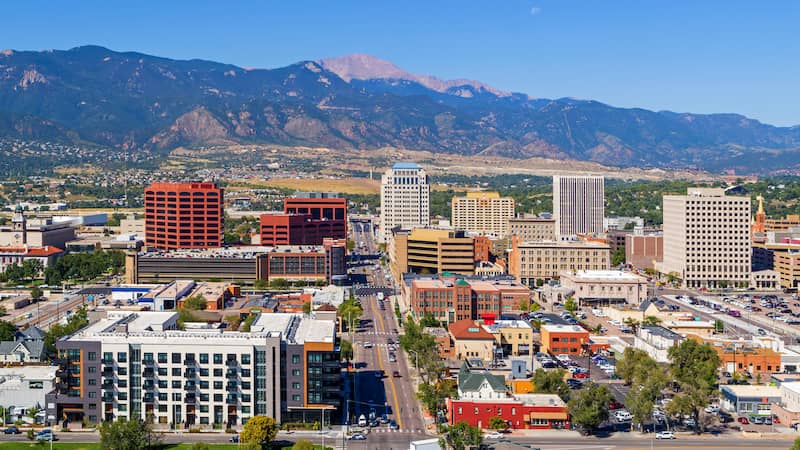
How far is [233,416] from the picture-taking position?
54.1 m

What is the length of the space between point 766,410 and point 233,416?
1166 inches

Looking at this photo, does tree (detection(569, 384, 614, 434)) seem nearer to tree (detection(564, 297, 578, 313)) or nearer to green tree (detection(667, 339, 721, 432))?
green tree (detection(667, 339, 721, 432))

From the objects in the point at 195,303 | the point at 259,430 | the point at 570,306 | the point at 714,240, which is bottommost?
the point at 259,430

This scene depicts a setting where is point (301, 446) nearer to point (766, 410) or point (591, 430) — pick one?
point (591, 430)

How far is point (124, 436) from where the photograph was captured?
47938 mm

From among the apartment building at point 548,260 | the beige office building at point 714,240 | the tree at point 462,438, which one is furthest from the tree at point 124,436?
the beige office building at point 714,240

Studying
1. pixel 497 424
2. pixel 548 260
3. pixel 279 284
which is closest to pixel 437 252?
pixel 548 260

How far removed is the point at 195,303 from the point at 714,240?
60.1 m

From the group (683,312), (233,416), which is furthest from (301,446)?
(683,312)

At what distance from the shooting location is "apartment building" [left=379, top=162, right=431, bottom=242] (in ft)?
504

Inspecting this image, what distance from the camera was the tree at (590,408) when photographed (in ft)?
173

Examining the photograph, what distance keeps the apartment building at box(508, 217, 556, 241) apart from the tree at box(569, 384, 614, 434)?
8690 cm

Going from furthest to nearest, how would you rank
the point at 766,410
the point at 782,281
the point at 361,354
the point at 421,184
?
the point at 421,184
the point at 782,281
the point at 361,354
the point at 766,410

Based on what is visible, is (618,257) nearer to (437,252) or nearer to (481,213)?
(481,213)
